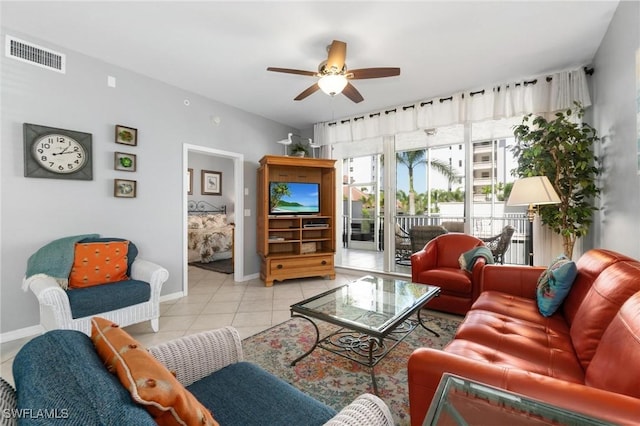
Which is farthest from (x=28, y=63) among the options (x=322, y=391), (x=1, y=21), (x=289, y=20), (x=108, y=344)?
(x=322, y=391)

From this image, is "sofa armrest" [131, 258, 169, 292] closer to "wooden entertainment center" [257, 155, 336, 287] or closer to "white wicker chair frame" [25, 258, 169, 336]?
"white wicker chair frame" [25, 258, 169, 336]

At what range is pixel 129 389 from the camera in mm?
623

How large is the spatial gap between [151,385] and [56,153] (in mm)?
3100

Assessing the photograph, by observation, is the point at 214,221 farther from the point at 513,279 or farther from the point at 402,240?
the point at 513,279

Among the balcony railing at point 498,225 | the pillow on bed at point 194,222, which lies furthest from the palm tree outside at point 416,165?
the pillow on bed at point 194,222

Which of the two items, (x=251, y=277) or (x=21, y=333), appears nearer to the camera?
(x=21, y=333)

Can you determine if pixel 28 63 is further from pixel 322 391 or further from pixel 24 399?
pixel 322 391

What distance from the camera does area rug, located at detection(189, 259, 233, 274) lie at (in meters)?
5.09

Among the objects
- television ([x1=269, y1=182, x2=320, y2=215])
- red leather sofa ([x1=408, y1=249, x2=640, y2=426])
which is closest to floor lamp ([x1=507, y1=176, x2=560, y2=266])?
red leather sofa ([x1=408, y1=249, x2=640, y2=426])

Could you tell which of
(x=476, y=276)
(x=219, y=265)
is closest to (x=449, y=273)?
(x=476, y=276)

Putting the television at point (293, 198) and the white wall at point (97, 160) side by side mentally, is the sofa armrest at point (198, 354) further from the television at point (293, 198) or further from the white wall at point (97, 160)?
the television at point (293, 198)

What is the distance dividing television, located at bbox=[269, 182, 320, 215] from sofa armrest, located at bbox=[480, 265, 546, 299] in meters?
2.84

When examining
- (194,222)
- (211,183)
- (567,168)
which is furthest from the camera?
(211,183)

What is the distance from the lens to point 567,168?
9.18 ft
